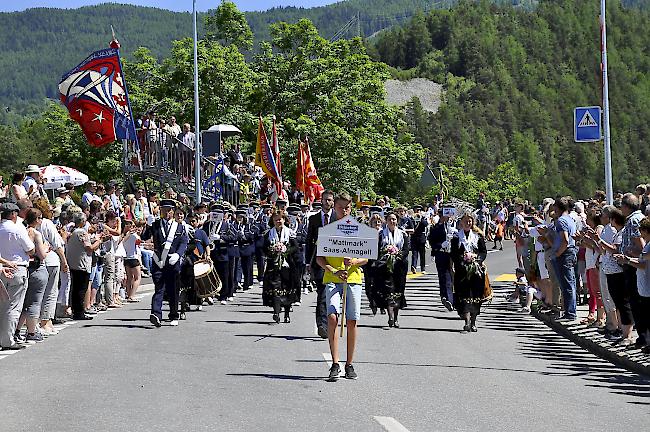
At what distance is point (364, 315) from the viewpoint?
21.4 metres

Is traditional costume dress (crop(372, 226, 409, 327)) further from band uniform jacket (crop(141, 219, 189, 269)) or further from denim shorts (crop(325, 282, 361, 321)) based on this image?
denim shorts (crop(325, 282, 361, 321))

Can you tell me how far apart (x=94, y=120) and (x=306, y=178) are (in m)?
11.4

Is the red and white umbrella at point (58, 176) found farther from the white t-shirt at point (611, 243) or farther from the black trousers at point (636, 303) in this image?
the black trousers at point (636, 303)

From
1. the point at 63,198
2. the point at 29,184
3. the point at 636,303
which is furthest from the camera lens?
the point at 63,198

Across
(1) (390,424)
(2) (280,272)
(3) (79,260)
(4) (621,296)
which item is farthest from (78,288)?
(1) (390,424)

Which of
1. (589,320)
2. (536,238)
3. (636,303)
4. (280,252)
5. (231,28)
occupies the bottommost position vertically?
(589,320)

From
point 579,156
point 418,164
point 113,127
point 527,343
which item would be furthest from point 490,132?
point 527,343

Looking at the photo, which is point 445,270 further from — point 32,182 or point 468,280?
point 32,182

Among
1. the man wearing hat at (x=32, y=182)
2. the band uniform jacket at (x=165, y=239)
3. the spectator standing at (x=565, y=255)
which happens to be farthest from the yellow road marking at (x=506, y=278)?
the band uniform jacket at (x=165, y=239)

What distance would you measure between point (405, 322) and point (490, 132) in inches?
6930

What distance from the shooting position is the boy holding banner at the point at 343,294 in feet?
41.7

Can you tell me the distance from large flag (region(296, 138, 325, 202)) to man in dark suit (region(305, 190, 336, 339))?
22.2 m

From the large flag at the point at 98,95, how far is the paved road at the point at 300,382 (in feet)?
38.3

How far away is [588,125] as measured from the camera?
25484mm
